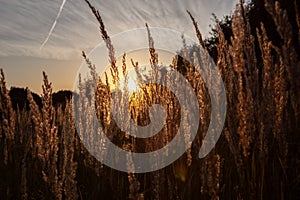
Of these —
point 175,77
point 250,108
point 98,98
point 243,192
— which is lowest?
point 243,192

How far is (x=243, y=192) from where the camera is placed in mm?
1796

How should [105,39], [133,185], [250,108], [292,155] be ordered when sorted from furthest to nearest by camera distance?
[292,155], [105,39], [250,108], [133,185]

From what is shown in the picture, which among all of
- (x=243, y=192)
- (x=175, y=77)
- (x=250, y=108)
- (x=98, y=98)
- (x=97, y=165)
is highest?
(x=175, y=77)

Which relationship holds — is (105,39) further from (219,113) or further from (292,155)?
(292,155)

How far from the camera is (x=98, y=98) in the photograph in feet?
8.12

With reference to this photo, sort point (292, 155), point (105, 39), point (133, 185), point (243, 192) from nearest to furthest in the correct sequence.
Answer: point (133, 185) → point (243, 192) → point (105, 39) → point (292, 155)

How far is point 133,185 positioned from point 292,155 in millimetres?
1534

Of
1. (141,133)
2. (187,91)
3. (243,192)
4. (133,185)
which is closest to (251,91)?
(243,192)

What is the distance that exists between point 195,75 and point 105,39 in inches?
24.6

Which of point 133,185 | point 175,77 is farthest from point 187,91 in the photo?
point 133,185

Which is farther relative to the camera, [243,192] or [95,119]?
[95,119]

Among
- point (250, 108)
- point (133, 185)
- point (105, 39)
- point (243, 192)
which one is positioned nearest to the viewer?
point (133, 185)

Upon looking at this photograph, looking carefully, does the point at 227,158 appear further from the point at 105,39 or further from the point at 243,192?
the point at 105,39

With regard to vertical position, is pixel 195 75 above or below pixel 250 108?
above
